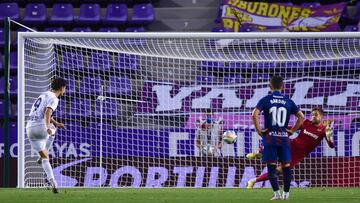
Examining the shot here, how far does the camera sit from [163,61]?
18.1 metres

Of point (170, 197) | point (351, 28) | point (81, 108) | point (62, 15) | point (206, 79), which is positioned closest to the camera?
point (170, 197)

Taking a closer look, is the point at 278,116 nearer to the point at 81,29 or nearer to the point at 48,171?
the point at 48,171

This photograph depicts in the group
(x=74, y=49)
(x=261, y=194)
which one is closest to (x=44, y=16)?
(x=74, y=49)

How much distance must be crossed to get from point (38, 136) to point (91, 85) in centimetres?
393

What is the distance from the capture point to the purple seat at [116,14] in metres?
23.3

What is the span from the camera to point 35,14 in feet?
77.6

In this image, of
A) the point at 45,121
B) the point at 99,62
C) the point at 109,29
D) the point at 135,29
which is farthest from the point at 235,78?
the point at 109,29

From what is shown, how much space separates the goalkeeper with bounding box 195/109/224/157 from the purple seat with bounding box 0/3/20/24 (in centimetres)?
811

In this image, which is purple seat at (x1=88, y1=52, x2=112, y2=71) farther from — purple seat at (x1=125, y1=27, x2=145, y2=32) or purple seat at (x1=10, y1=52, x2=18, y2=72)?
purple seat at (x1=125, y1=27, x2=145, y2=32)

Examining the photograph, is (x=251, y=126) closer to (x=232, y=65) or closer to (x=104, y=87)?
(x=232, y=65)

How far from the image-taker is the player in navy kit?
12.1 m

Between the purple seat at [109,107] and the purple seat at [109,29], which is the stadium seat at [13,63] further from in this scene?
the purple seat at [109,107]

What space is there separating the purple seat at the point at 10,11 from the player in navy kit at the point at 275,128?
1288cm

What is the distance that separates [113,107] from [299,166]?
364 centimetres
